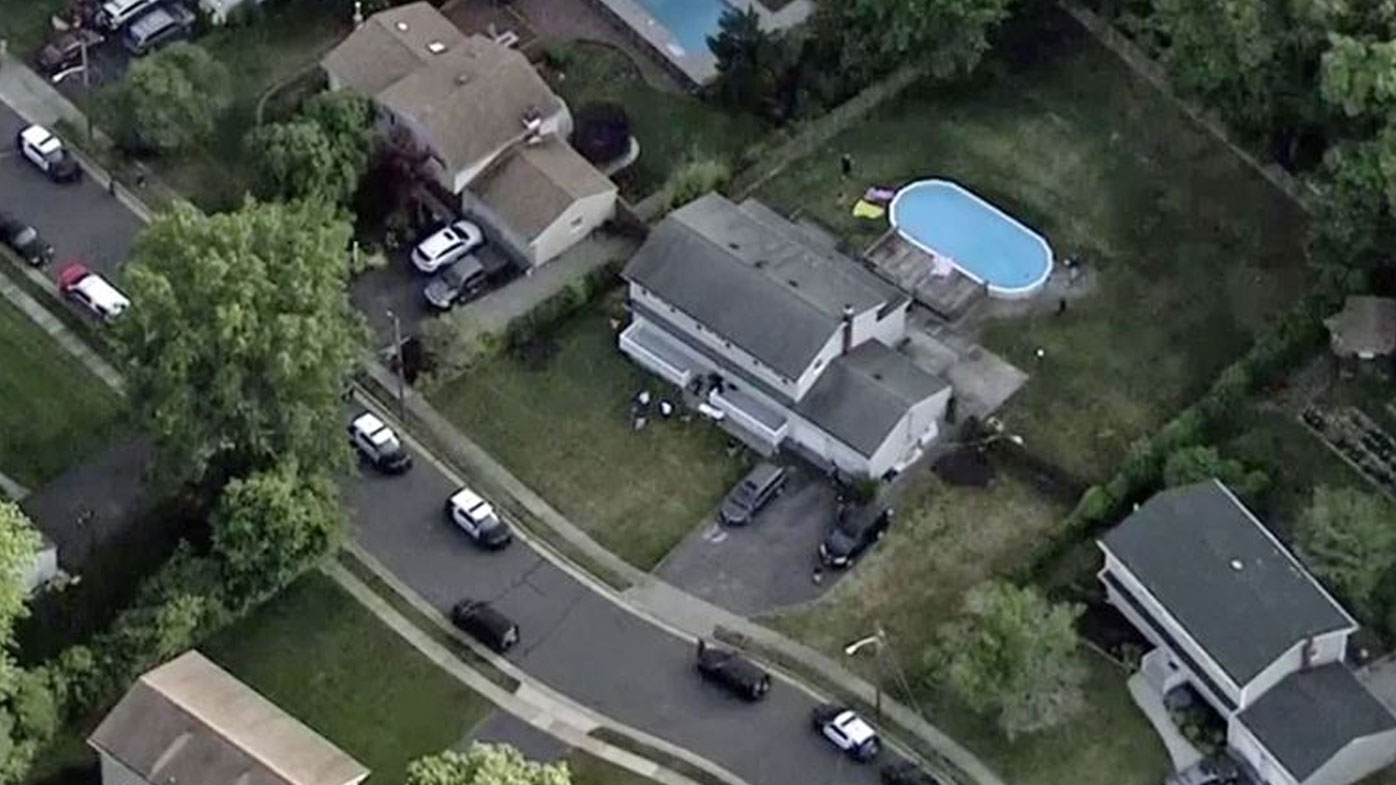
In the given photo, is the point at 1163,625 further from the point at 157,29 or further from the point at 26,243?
the point at 157,29

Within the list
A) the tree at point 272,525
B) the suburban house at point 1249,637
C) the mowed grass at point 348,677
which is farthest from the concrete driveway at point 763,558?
the tree at point 272,525

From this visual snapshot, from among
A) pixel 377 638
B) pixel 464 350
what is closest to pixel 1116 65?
pixel 464 350

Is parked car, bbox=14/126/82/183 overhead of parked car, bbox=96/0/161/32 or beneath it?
beneath

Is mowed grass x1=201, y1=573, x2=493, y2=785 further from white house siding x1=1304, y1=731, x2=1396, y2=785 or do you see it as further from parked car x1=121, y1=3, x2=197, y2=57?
parked car x1=121, y1=3, x2=197, y2=57

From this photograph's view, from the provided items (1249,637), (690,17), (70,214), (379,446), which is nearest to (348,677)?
(379,446)

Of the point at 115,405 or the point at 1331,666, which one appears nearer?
the point at 1331,666

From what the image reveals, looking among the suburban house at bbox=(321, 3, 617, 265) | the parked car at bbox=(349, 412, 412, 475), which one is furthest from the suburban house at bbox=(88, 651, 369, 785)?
the suburban house at bbox=(321, 3, 617, 265)

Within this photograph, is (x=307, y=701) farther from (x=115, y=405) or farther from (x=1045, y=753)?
(x=1045, y=753)
